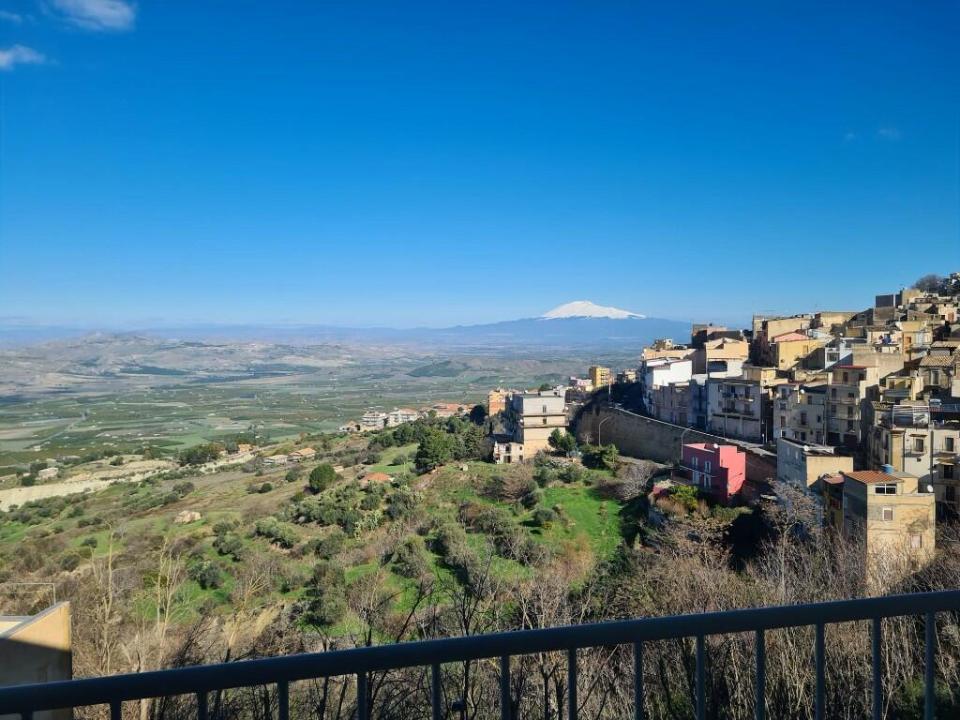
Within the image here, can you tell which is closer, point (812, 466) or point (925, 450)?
point (925, 450)

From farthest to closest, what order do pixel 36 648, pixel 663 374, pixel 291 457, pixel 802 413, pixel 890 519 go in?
pixel 291 457
pixel 663 374
pixel 802 413
pixel 890 519
pixel 36 648

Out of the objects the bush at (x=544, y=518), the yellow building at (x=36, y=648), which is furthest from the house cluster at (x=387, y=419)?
the yellow building at (x=36, y=648)

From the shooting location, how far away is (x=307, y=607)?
31.5 ft

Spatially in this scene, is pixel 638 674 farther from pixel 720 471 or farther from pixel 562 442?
pixel 562 442

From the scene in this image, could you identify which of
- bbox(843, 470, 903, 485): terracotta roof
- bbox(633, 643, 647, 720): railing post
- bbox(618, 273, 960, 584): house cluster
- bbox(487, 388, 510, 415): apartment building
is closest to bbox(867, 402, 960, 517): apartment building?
bbox(618, 273, 960, 584): house cluster

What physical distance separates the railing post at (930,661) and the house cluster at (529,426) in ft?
67.3

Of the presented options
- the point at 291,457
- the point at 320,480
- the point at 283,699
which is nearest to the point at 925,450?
the point at 283,699

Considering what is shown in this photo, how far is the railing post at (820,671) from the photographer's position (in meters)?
1.23

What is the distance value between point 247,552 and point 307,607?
12.9ft

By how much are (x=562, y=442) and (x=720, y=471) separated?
27.3 ft

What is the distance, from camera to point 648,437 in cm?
2102

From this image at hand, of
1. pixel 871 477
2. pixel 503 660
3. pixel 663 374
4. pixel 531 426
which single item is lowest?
pixel 531 426

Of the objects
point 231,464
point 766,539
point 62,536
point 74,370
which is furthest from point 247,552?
point 74,370

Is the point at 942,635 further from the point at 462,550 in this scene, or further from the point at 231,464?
the point at 231,464
